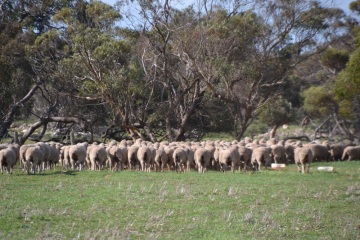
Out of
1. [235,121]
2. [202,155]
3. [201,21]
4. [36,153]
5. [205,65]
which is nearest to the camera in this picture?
[36,153]

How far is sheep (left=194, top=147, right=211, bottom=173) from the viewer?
75.0ft

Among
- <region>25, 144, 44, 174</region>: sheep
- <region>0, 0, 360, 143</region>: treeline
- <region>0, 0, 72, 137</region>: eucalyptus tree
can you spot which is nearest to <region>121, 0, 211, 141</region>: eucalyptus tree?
<region>0, 0, 360, 143</region>: treeline

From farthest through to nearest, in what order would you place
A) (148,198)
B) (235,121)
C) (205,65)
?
(235,121) → (205,65) → (148,198)

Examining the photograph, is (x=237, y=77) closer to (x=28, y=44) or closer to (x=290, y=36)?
Result: (x=290, y=36)

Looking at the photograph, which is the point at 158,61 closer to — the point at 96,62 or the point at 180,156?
the point at 96,62

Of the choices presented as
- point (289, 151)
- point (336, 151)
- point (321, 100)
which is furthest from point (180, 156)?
point (321, 100)

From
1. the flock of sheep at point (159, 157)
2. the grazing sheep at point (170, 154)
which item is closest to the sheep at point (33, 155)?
the flock of sheep at point (159, 157)

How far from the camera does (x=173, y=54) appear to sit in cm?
3488

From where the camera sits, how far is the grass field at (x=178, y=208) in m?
10.0

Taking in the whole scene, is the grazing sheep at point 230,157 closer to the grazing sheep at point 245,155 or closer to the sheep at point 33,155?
the grazing sheep at point 245,155

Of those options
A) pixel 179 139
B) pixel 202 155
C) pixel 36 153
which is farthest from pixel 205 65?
pixel 36 153

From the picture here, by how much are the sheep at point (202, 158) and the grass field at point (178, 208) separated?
4.28m

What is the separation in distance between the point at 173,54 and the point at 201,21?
2691 millimetres

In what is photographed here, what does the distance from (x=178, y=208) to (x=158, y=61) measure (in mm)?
24607
